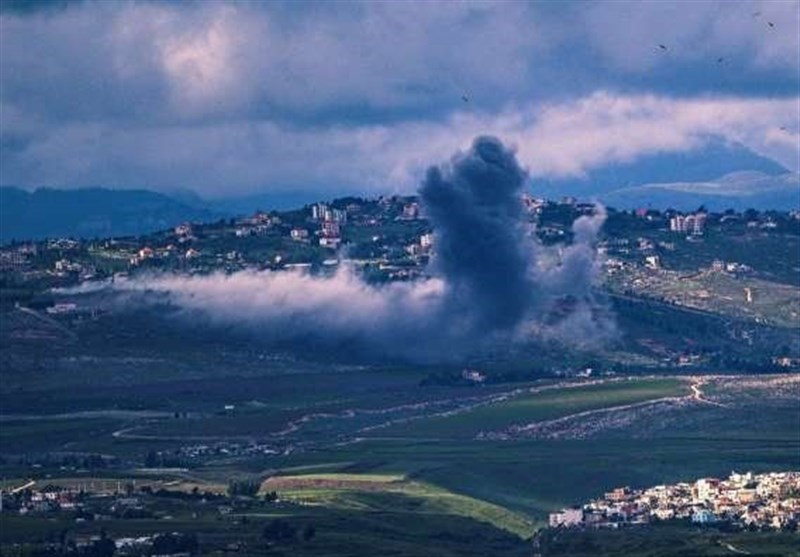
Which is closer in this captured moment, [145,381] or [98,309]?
[145,381]

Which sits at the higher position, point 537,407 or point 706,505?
point 537,407

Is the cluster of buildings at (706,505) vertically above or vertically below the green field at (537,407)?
below

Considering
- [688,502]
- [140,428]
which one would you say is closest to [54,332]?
[140,428]

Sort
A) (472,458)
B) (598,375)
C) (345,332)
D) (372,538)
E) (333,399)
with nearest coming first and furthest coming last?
(372,538) < (472,458) < (333,399) < (598,375) < (345,332)

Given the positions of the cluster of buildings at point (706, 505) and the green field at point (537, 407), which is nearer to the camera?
the cluster of buildings at point (706, 505)

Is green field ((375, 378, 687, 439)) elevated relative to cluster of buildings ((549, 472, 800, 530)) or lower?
elevated

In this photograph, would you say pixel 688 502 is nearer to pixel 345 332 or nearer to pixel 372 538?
pixel 372 538

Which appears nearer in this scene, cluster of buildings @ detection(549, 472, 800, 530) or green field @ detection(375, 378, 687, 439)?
cluster of buildings @ detection(549, 472, 800, 530)

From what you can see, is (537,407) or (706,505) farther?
(537,407)
